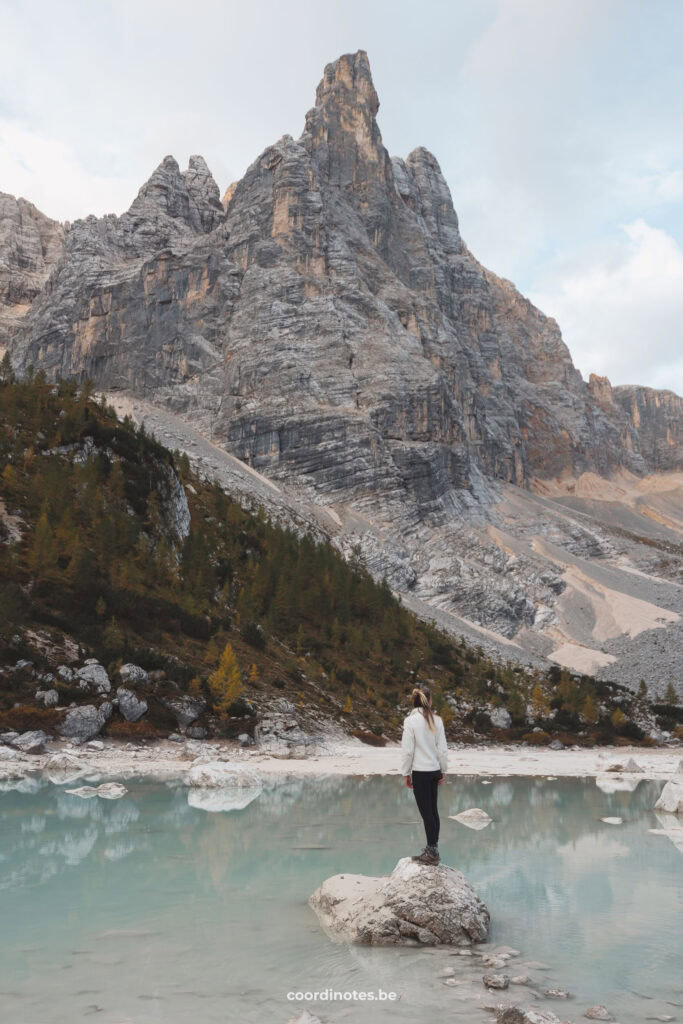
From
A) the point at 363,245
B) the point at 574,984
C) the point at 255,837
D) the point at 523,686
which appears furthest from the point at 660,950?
the point at 363,245

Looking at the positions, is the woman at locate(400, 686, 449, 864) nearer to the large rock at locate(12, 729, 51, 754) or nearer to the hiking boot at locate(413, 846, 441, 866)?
the hiking boot at locate(413, 846, 441, 866)

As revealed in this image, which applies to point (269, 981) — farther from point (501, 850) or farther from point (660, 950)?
point (501, 850)

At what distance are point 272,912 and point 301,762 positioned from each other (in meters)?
20.9

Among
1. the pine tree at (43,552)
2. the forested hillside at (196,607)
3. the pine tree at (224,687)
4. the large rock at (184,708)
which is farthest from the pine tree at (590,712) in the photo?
the pine tree at (43,552)

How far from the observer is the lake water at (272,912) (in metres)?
6.75

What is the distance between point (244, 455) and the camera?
121188 millimetres

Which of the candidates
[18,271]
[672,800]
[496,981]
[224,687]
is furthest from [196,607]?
[18,271]

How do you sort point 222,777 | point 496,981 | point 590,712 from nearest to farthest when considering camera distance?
point 496,981
point 222,777
point 590,712

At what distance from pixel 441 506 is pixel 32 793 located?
10566 cm

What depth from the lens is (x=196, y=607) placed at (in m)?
42.3

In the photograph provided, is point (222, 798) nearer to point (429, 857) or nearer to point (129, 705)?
point (129, 705)

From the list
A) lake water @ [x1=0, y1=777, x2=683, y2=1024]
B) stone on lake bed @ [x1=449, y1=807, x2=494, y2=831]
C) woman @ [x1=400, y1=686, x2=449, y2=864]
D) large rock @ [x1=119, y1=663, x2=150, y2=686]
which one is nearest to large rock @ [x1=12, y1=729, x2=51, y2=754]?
large rock @ [x1=119, y1=663, x2=150, y2=686]

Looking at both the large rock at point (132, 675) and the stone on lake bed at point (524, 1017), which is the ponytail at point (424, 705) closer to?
the stone on lake bed at point (524, 1017)

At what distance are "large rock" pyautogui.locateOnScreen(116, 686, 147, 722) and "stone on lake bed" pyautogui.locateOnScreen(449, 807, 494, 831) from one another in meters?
15.5
